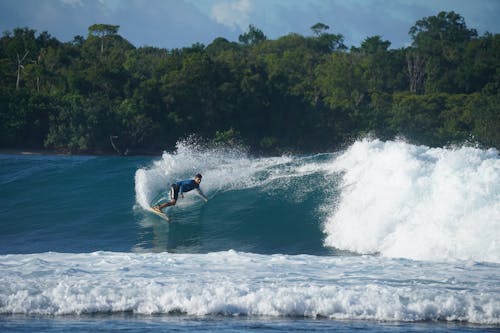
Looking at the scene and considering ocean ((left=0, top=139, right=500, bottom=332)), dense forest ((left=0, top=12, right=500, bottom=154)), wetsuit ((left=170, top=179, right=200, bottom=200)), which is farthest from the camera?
dense forest ((left=0, top=12, right=500, bottom=154))

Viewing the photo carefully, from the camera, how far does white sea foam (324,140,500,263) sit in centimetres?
1482

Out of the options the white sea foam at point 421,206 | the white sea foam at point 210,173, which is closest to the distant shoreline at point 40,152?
the white sea foam at point 210,173

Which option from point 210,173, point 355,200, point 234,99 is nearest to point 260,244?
point 355,200

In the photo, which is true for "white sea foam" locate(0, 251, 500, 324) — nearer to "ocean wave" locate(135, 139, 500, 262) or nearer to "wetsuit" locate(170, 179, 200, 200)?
"ocean wave" locate(135, 139, 500, 262)

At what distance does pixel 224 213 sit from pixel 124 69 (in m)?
36.0

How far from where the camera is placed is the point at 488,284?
1160 centimetres

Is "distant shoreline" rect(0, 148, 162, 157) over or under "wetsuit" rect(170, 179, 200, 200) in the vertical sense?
over

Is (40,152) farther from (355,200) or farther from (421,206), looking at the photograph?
(421,206)

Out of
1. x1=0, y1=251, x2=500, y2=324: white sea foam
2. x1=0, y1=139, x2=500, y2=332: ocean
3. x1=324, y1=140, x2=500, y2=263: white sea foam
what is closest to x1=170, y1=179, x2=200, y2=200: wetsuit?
x1=0, y1=139, x2=500, y2=332: ocean

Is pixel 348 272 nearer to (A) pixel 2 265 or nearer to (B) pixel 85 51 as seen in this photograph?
(A) pixel 2 265

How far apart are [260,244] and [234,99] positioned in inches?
1515

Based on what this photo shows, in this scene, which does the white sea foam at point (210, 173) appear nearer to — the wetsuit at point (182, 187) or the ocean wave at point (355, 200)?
the ocean wave at point (355, 200)

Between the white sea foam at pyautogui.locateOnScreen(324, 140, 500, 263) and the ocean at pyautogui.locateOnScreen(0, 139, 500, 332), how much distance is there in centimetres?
4

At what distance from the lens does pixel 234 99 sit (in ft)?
181
